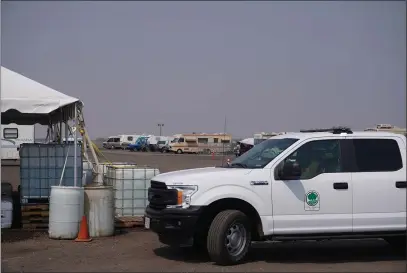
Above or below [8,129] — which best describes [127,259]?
below

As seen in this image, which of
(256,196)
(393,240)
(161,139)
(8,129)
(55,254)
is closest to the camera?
(256,196)

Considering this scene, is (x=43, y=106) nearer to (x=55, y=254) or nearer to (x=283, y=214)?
(x=55, y=254)

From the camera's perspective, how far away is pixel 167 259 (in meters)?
8.50

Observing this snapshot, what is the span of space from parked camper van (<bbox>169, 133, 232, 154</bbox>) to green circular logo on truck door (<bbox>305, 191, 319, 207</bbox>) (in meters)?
59.4

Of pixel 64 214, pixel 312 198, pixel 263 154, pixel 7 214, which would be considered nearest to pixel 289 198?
pixel 312 198

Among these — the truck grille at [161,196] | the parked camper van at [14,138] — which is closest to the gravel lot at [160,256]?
the truck grille at [161,196]

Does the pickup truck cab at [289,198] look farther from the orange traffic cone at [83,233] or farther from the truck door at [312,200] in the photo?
the orange traffic cone at [83,233]

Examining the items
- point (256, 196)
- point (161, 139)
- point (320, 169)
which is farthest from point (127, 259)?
point (161, 139)

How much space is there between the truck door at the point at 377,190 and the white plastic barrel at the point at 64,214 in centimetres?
507

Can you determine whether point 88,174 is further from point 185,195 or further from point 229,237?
point 229,237

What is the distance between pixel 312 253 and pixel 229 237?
2.03 metres

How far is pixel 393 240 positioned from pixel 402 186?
1.41m

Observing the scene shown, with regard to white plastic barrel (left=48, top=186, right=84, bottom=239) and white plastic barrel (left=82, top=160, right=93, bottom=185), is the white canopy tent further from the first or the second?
white plastic barrel (left=82, top=160, right=93, bottom=185)

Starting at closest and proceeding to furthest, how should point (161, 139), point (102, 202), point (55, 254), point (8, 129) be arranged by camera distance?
1. point (55, 254)
2. point (102, 202)
3. point (8, 129)
4. point (161, 139)
